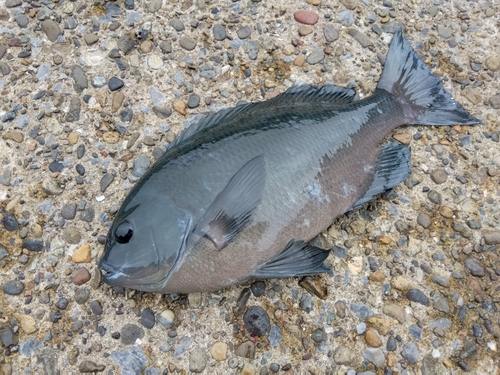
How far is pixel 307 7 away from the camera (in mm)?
3869

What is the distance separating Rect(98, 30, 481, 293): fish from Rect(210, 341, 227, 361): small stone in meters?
0.38

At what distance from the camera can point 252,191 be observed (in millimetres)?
2582

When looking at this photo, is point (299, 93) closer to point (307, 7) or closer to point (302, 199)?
point (302, 199)

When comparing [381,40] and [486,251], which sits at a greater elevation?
[381,40]

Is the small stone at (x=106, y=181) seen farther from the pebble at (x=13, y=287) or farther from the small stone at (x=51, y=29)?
the small stone at (x=51, y=29)

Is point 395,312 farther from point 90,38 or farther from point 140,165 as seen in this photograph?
point 90,38

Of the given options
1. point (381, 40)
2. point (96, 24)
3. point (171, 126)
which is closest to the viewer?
point (171, 126)

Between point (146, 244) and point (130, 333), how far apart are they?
0.68m

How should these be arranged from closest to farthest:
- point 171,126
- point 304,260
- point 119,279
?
point 119,279 < point 304,260 < point 171,126

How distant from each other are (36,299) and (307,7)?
3.13m

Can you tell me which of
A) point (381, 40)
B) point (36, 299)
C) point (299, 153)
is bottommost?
point (36, 299)

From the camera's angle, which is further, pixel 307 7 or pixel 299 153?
pixel 307 7

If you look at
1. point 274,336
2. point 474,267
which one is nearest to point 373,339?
point 274,336

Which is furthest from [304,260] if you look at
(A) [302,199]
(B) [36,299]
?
(B) [36,299]
